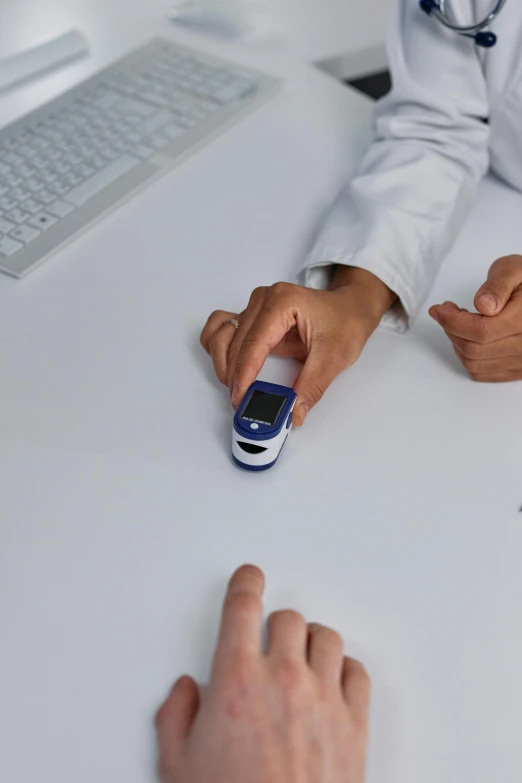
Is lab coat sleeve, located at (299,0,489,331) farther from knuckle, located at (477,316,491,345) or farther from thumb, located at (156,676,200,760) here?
thumb, located at (156,676,200,760)

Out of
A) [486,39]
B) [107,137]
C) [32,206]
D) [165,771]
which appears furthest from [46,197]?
[165,771]

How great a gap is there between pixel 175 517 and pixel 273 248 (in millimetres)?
358

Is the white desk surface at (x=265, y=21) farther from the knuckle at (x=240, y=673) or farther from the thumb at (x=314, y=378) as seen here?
the knuckle at (x=240, y=673)

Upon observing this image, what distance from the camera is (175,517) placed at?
1.92 ft

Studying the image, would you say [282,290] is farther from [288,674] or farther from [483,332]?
[288,674]

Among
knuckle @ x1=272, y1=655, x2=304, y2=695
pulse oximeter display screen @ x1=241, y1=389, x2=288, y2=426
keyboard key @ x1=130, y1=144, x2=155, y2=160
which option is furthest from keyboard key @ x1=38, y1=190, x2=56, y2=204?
knuckle @ x1=272, y1=655, x2=304, y2=695

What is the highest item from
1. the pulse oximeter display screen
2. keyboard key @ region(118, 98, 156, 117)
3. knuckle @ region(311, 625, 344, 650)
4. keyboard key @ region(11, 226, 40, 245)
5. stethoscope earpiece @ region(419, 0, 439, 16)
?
stethoscope earpiece @ region(419, 0, 439, 16)

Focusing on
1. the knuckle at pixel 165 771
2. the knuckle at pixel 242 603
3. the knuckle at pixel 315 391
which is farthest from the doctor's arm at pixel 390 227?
the knuckle at pixel 165 771

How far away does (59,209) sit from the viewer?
83cm

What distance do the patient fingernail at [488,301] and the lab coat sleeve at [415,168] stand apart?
9 cm

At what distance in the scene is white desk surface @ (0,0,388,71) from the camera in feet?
3.85

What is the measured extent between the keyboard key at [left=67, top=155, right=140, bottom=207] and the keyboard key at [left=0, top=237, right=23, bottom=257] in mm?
83

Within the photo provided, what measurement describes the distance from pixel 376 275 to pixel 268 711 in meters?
0.45

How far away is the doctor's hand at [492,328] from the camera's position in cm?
69
